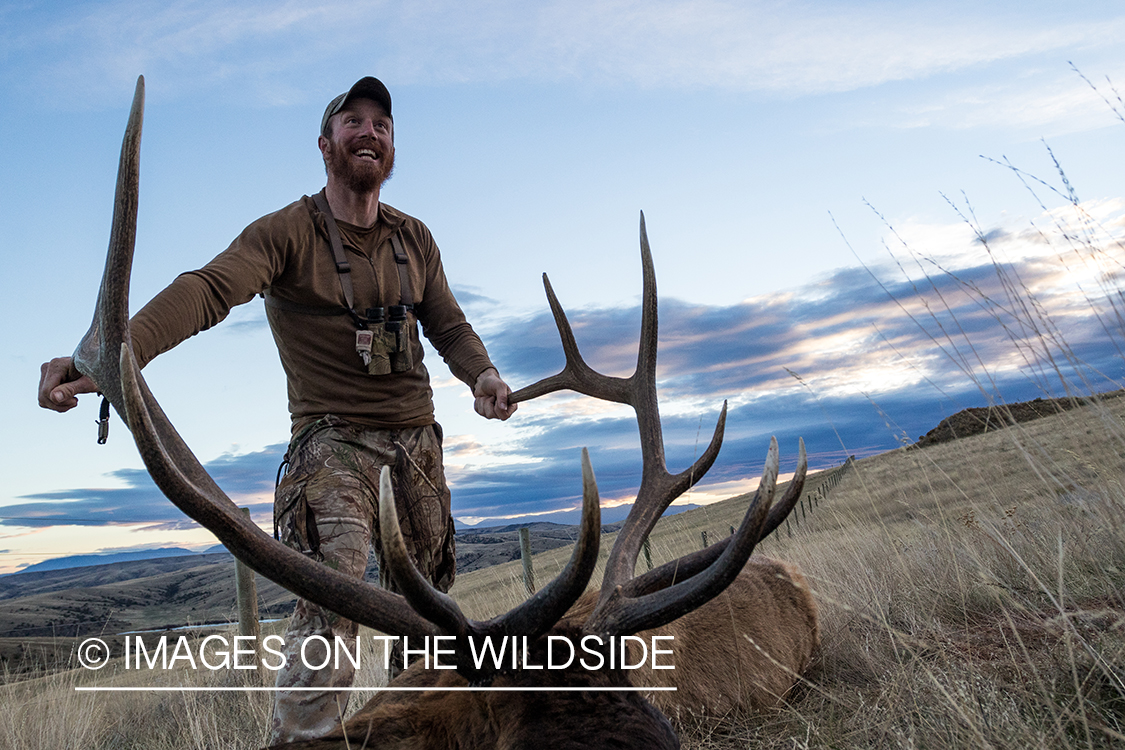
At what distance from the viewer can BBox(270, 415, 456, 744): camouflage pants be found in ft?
9.21

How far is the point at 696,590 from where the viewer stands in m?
2.03

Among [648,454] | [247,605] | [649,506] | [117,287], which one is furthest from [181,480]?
[247,605]

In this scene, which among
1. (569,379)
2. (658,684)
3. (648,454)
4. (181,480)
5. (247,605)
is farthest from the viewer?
(247,605)

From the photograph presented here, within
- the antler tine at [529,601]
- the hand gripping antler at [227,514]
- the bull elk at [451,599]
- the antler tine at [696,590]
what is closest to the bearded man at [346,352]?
the hand gripping antler at [227,514]

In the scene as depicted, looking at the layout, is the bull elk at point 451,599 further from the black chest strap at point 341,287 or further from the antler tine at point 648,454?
the black chest strap at point 341,287

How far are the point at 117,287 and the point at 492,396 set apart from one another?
2011 mm

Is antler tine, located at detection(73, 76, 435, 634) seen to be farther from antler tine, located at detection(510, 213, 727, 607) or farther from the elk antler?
antler tine, located at detection(510, 213, 727, 607)

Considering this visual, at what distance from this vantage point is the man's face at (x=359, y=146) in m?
3.63

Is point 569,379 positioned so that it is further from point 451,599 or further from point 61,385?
point 61,385

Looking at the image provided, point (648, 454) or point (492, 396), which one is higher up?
point (492, 396)

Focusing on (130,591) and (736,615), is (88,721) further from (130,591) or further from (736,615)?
(130,591)

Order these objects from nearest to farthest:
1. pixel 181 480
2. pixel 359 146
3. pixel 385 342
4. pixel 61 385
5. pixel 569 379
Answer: pixel 181 480 < pixel 61 385 < pixel 385 342 < pixel 359 146 < pixel 569 379

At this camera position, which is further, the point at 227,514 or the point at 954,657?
the point at 954,657

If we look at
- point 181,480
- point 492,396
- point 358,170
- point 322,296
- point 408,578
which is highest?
point 358,170
